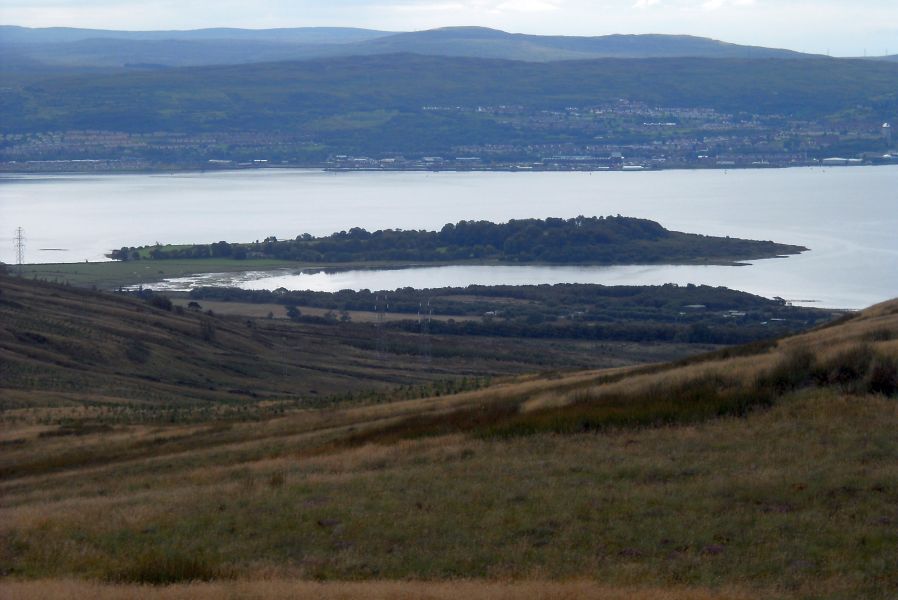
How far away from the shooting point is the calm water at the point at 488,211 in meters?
86.9

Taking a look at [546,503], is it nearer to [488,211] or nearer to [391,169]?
[488,211]

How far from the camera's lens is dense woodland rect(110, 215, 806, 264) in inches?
3799

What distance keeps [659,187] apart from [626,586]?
154m

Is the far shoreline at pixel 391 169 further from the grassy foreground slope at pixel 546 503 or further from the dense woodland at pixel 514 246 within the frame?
the grassy foreground slope at pixel 546 503

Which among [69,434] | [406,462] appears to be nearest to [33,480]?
[69,434]

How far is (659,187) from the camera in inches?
6309

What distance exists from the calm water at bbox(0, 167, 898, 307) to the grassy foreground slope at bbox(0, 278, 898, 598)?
56.1 m

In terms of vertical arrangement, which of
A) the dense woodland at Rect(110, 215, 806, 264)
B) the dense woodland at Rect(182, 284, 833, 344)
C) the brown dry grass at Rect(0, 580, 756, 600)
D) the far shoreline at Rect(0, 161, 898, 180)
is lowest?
the dense woodland at Rect(182, 284, 833, 344)

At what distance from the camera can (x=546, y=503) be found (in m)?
11.8

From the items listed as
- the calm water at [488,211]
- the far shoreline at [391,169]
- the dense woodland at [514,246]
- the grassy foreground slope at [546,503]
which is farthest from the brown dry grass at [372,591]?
the far shoreline at [391,169]

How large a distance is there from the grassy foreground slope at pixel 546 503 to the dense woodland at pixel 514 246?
79031 mm

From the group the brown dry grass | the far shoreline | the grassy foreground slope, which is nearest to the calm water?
the far shoreline

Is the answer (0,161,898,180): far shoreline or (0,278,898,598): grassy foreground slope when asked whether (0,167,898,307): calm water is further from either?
(0,278,898,598): grassy foreground slope

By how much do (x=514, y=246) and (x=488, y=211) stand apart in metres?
27.2
